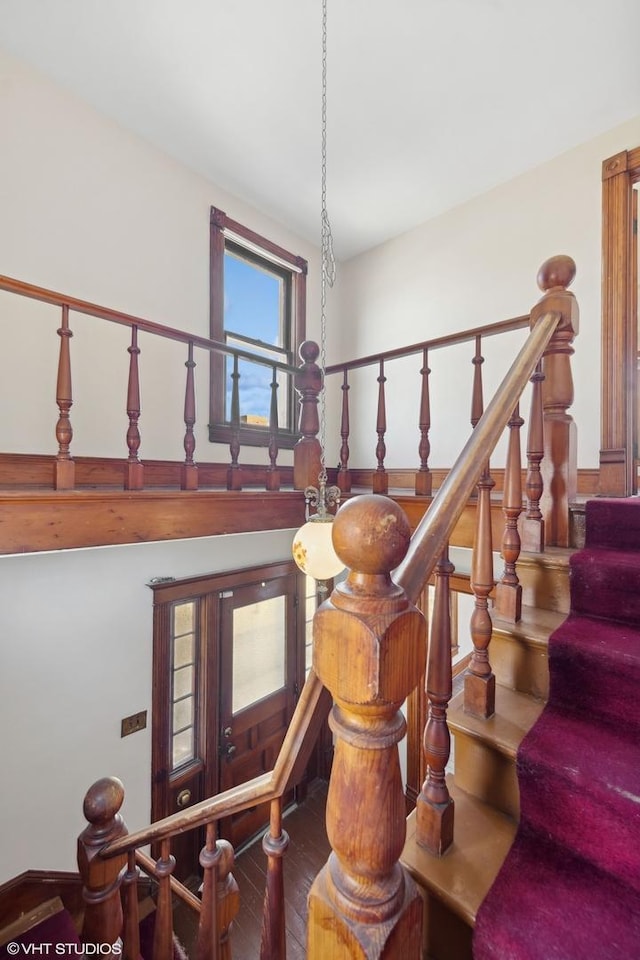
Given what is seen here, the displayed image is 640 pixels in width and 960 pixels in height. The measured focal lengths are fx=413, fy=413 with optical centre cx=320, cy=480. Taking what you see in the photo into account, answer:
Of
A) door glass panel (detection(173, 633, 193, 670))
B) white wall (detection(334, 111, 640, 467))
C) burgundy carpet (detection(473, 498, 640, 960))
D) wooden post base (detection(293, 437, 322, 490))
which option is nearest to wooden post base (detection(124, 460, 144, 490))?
wooden post base (detection(293, 437, 322, 490))

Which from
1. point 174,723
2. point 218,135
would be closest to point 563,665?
point 174,723

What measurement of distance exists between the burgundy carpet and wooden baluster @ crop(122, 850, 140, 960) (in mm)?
1018

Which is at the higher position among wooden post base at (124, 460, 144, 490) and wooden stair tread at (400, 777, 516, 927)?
wooden post base at (124, 460, 144, 490)

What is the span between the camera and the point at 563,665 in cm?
108

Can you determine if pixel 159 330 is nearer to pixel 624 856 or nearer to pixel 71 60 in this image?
pixel 71 60

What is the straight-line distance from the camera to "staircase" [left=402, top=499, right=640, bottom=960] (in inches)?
28.1

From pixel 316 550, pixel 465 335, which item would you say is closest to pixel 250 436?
pixel 465 335

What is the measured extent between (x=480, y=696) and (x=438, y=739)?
0.72 ft

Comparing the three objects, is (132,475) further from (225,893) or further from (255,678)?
(255,678)

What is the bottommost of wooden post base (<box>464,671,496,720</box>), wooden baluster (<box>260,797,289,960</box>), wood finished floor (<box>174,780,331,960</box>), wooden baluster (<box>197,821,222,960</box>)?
wood finished floor (<box>174,780,331,960</box>)

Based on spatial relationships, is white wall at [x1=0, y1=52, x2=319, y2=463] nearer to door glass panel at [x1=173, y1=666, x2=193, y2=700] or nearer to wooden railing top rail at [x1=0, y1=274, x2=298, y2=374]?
wooden railing top rail at [x1=0, y1=274, x2=298, y2=374]

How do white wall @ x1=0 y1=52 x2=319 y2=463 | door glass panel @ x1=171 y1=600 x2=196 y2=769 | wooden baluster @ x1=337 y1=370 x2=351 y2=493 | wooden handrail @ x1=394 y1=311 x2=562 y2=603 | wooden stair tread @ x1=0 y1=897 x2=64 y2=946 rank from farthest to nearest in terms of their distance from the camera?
door glass panel @ x1=171 y1=600 x2=196 y2=769 → wooden baluster @ x1=337 y1=370 x2=351 y2=493 → white wall @ x1=0 y1=52 x2=319 y2=463 → wooden stair tread @ x1=0 y1=897 x2=64 y2=946 → wooden handrail @ x1=394 y1=311 x2=562 y2=603

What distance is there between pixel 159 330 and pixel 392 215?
8.40 feet

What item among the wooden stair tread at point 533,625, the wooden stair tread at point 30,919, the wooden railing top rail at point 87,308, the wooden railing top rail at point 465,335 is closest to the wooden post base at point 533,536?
the wooden stair tread at point 533,625
